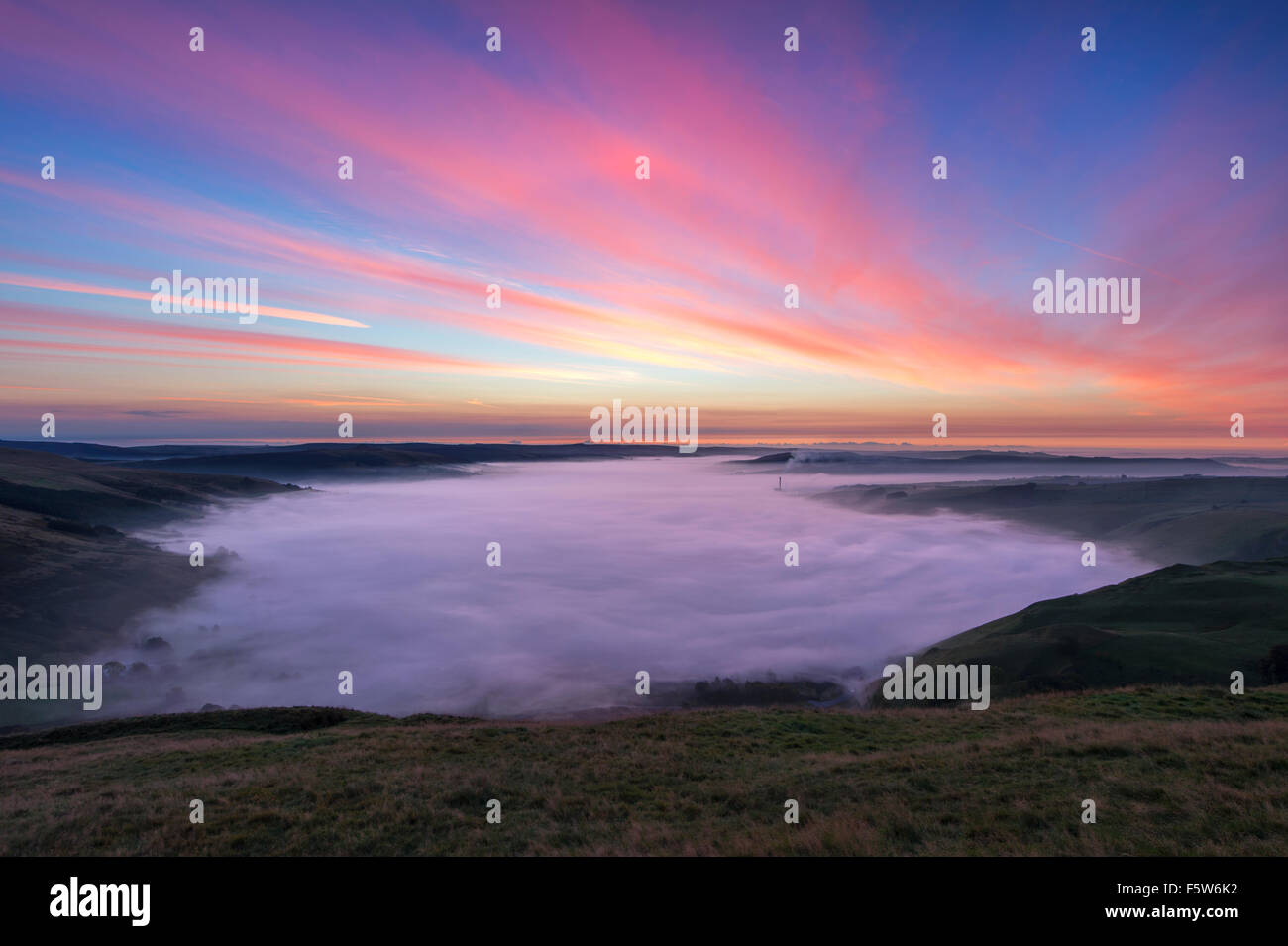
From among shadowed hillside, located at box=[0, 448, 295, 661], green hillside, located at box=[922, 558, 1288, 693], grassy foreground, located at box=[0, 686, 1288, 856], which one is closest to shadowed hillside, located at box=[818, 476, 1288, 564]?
green hillside, located at box=[922, 558, 1288, 693]

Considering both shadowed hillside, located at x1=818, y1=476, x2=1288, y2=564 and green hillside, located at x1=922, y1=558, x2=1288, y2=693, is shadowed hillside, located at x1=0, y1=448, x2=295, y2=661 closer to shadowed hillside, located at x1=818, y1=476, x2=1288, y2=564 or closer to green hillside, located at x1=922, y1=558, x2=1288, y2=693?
green hillside, located at x1=922, y1=558, x2=1288, y2=693

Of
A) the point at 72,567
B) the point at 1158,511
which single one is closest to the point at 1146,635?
the point at 72,567

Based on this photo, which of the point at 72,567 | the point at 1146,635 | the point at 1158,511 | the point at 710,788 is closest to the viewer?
the point at 710,788

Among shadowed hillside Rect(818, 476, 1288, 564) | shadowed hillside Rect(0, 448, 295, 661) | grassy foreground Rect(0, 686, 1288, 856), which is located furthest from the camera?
shadowed hillside Rect(818, 476, 1288, 564)

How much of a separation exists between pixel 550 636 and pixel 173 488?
435 ft

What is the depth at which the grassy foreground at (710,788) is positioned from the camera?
396 inches

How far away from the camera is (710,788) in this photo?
1420 centimetres

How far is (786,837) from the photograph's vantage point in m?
10.1

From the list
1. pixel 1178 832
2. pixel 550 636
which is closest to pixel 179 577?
pixel 550 636

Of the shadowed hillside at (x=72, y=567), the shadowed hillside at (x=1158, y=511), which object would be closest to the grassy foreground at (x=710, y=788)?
the shadowed hillside at (x=72, y=567)

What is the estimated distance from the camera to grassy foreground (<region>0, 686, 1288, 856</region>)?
1005 centimetres

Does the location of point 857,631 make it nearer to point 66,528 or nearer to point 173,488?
point 66,528

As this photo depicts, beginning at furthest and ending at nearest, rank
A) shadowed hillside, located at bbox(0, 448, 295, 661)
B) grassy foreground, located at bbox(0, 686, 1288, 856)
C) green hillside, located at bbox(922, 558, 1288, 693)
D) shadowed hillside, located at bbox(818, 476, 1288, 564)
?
1. shadowed hillside, located at bbox(818, 476, 1288, 564)
2. shadowed hillside, located at bbox(0, 448, 295, 661)
3. green hillside, located at bbox(922, 558, 1288, 693)
4. grassy foreground, located at bbox(0, 686, 1288, 856)

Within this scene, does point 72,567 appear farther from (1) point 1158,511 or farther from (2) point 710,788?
(1) point 1158,511
